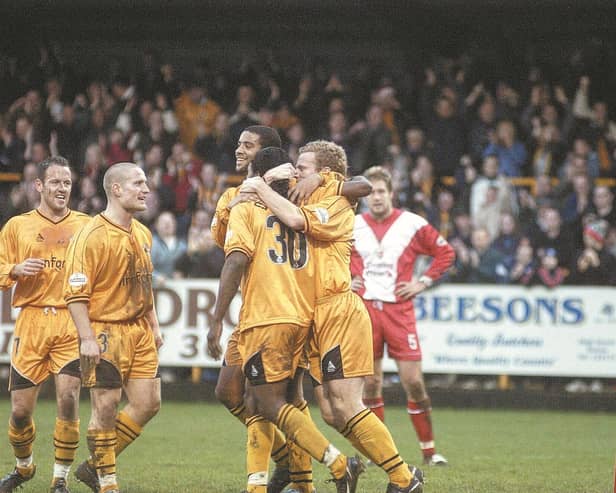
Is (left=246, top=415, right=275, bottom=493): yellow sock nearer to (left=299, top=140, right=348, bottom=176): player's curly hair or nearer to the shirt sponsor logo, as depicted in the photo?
the shirt sponsor logo

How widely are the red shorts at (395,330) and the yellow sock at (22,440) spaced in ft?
10.6

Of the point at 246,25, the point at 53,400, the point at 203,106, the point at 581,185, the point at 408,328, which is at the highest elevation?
the point at 246,25

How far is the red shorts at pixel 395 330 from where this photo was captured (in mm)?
10117

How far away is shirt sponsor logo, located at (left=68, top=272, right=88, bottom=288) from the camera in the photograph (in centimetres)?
724

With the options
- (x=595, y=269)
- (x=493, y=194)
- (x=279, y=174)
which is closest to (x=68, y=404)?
(x=279, y=174)

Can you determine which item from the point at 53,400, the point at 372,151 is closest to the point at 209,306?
the point at 53,400

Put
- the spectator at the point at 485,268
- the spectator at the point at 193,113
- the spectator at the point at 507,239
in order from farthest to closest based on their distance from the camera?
the spectator at the point at 193,113 → the spectator at the point at 507,239 → the spectator at the point at 485,268

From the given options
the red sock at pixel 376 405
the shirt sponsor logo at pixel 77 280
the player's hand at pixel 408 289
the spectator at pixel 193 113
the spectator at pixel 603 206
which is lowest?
the red sock at pixel 376 405

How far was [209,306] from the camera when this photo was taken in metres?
14.8

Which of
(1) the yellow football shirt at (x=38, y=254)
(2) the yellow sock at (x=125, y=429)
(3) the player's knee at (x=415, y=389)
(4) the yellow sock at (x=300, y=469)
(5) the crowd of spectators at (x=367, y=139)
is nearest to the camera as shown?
(4) the yellow sock at (x=300, y=469)

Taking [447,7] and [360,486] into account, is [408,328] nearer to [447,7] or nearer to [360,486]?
[360,486]

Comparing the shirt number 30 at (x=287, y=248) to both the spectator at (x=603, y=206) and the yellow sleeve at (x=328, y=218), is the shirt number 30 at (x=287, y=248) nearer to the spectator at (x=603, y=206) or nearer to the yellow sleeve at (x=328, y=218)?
the yellow sleeve at (x=328, y=218)

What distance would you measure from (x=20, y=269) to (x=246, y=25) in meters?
14.8

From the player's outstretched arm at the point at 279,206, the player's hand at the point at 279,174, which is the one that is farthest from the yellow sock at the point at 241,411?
the player's hand at the point at 279,174
